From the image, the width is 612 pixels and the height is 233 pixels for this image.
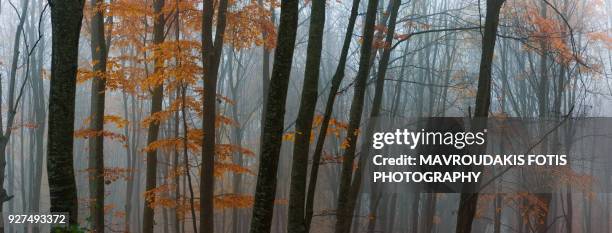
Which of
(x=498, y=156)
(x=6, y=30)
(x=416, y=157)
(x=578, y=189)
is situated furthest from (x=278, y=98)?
(x=6, y=30)

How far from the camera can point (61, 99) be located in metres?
5.07

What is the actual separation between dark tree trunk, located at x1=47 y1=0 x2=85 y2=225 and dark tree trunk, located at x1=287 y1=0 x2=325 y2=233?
2567mm

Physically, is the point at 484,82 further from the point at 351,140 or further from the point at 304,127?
the point at 304,127

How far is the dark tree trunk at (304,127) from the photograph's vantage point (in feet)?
21.4

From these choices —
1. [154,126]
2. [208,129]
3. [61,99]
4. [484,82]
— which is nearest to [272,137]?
[61,99]

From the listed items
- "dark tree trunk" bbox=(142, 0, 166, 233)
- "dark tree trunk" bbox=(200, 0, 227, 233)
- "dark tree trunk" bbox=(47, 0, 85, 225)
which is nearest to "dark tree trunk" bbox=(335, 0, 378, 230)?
"dark tree trunk" bbox=(200, 0, 227, 233)

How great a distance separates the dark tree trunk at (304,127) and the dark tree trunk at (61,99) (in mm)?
2567

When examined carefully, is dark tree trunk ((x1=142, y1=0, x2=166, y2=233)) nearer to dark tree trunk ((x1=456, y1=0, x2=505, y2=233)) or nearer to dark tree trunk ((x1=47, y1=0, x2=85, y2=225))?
dark tree trunk ((x1=47, y1=0, x2=85, y2=225))

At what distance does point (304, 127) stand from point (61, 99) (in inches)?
108

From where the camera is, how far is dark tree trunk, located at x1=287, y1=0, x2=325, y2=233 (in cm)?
651

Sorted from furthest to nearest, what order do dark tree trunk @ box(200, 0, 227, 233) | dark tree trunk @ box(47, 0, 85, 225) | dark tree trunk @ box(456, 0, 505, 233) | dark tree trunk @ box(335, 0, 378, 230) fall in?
dark tree trunk @ box(200, 0, 227, 233)
dark tree trunk @ box(335, 0, 378, 230)
dark tree trunk @ box(456, 0, 505, 233)
dark tree trunk @ box(47, 0, 85, 225)

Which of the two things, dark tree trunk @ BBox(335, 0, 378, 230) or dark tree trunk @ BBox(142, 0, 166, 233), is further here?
dark tree trunk @ BBox(142, 0, 166, 233)

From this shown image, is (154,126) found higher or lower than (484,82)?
lower

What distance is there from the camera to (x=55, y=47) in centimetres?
508
